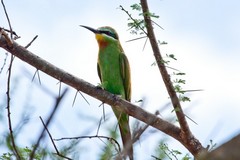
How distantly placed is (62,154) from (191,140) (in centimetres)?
213

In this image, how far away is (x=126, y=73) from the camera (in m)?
5.37

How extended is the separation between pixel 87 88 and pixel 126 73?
5.65 ft

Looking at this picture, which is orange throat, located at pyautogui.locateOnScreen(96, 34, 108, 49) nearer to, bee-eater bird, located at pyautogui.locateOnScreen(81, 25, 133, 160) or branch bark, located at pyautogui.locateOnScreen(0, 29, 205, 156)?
bee-eater bird, located at pyautogui.locateOnScreen(81, 25, 133, 160)

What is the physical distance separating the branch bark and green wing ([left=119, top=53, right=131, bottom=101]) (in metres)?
1.38

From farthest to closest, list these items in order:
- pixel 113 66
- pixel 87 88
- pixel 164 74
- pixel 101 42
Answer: pixel 101 42
pixel 113 66
pixel 87 88
pixel 164 74

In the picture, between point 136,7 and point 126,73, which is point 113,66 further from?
point 136,7

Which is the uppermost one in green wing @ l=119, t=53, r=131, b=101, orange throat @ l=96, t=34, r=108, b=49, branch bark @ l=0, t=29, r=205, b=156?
orange throat @ l=96, t=34, r=108, b=49

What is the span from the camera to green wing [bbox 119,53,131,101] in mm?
5266

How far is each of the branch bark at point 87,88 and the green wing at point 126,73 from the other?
4.53ft

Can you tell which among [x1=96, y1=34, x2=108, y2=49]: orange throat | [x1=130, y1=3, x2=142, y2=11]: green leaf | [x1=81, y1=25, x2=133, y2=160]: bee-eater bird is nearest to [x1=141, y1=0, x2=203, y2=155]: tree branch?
[x1=130, y1=3, x2=142, y2=11]: green leaf

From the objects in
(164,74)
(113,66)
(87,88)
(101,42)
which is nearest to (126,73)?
(113,66)

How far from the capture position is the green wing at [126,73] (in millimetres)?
5266

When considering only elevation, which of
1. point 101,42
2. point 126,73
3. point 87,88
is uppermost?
point 101,42

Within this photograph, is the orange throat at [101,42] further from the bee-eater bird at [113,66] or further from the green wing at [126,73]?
the green wing at [126,73]
